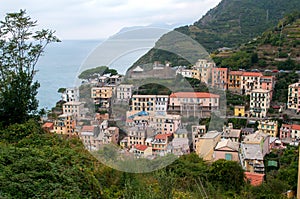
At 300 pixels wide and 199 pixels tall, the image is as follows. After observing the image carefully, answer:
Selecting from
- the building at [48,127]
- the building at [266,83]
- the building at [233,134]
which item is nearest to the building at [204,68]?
the building at [48,127]

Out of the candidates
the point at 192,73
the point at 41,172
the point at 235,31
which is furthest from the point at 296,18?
the point at 41,172

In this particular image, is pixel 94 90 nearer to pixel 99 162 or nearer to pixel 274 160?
pixel 99 162

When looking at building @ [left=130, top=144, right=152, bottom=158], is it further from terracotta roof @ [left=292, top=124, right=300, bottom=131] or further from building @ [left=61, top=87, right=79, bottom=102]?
terracotta roof @ [left=292, top=124, right=300, bottom=131]

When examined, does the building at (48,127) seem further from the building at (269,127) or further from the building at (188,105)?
the building at (269,127)

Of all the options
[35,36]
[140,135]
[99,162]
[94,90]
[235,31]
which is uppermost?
[235,31]

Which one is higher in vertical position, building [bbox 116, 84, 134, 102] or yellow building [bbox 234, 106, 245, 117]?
building [bbox 116, 84, 134, 102]

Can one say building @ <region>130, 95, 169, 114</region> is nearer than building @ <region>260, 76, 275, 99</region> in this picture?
Yes

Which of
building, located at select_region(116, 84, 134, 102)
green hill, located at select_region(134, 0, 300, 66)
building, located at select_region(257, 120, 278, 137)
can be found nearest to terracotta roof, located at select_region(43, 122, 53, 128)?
building, located at select_region(116, 84, 134, 102)
